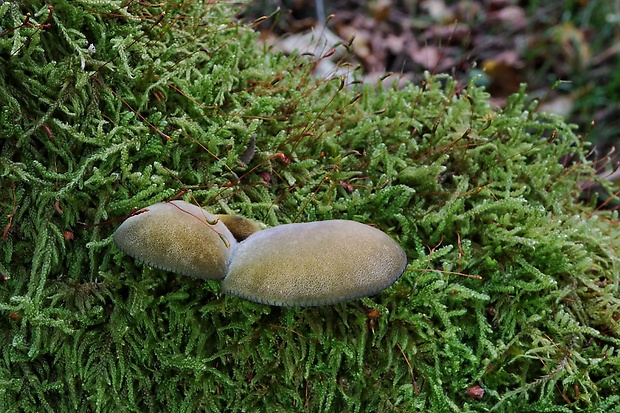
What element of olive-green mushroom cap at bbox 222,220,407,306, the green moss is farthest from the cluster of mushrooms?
the green moss

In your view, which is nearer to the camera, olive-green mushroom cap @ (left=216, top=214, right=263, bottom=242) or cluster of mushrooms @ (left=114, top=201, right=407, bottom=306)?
cluster of mushrooms @ (left=114, top=201, right=407, bottom=306)

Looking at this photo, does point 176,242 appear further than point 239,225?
No

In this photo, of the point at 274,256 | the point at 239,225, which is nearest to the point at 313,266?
the point at 274,256

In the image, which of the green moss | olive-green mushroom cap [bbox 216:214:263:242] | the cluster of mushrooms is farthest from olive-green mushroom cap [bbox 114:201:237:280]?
the green moss

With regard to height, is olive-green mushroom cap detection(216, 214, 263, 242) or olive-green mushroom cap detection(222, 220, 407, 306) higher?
olive-green mushroom cap detection(222, 220, 407, 306)

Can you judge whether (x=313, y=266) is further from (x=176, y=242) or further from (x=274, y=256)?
(x=176, y=242)

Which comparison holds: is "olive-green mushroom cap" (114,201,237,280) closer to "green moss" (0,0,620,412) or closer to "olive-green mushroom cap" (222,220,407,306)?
"olive-green mushroom cap" (222,220,407,306)
